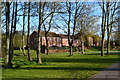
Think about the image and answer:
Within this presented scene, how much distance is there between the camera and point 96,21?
2228 cm

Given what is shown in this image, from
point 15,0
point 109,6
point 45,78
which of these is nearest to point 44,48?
point 109,6

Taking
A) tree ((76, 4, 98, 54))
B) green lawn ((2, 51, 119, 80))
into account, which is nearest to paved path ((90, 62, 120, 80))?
green lawn ((2, 51, 119, 80))

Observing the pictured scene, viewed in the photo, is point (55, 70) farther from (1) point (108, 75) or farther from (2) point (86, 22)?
(2) point (86, 22)

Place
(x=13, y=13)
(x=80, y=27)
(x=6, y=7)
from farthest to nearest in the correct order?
(x=80, y=27), (x=13, y=13), (x=6, y=7)

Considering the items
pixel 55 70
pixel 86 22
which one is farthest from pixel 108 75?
pixel 86 22

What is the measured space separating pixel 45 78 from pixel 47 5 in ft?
22.4

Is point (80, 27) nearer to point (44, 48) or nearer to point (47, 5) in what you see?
point (44, 48)

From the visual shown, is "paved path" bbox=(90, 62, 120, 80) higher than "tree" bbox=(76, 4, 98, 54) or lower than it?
lower

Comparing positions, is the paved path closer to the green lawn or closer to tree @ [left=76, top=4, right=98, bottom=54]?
the green lawn

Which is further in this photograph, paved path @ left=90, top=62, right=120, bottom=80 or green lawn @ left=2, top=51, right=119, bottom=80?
green lawn @ left=2, top=51, right=119, bottom=80

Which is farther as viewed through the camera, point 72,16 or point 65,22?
point 65,22

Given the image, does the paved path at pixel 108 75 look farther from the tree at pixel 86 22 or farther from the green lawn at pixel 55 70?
the tree at pixel 86 22

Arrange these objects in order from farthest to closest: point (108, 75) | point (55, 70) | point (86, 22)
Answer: point (86, 22), point (55, 70), point (108, 75)

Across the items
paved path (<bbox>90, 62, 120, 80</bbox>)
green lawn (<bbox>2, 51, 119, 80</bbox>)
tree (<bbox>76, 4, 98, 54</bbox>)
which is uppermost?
tree (<bbox>76, 4, 98, 54</bbox>)
